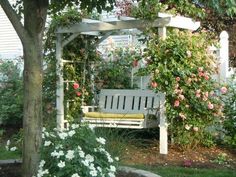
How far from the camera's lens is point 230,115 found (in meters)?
8.45

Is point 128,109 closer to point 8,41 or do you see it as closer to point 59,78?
point 59,78

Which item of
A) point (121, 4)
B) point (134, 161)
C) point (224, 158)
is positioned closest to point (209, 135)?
point (224, 158)

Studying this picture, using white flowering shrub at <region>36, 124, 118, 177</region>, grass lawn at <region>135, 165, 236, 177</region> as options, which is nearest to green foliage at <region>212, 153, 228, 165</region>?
grass lawn at <region>135, 165, 236, 177</region>

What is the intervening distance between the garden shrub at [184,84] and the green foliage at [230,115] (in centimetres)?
24

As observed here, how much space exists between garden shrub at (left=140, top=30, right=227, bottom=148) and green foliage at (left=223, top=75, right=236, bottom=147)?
0.24 meters

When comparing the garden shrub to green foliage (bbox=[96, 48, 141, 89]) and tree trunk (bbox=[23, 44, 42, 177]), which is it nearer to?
green foliage (bbox=[96, 48, 141, 89])

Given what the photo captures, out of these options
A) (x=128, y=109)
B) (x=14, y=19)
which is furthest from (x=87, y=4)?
(x=128, y=109)

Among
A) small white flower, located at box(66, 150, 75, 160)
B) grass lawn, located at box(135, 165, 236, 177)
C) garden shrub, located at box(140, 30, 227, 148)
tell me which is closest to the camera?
small white flower, located at box(66, 150, 75, 160)

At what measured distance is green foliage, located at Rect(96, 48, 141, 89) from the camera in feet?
33.7

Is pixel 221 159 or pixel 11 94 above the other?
pixel 11 94

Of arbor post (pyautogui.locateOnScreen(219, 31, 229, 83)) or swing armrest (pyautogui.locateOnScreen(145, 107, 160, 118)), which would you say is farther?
arbor post (pyautogui.locateOnScreen(219, 31, 229, 83))

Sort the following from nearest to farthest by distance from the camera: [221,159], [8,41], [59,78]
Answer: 1. [221,159]
2. [59,78]
3. [8,41]

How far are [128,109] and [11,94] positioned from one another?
9.35ft

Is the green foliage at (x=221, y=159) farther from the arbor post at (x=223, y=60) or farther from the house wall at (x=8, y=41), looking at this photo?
the house wall at (x=8, y=41)
